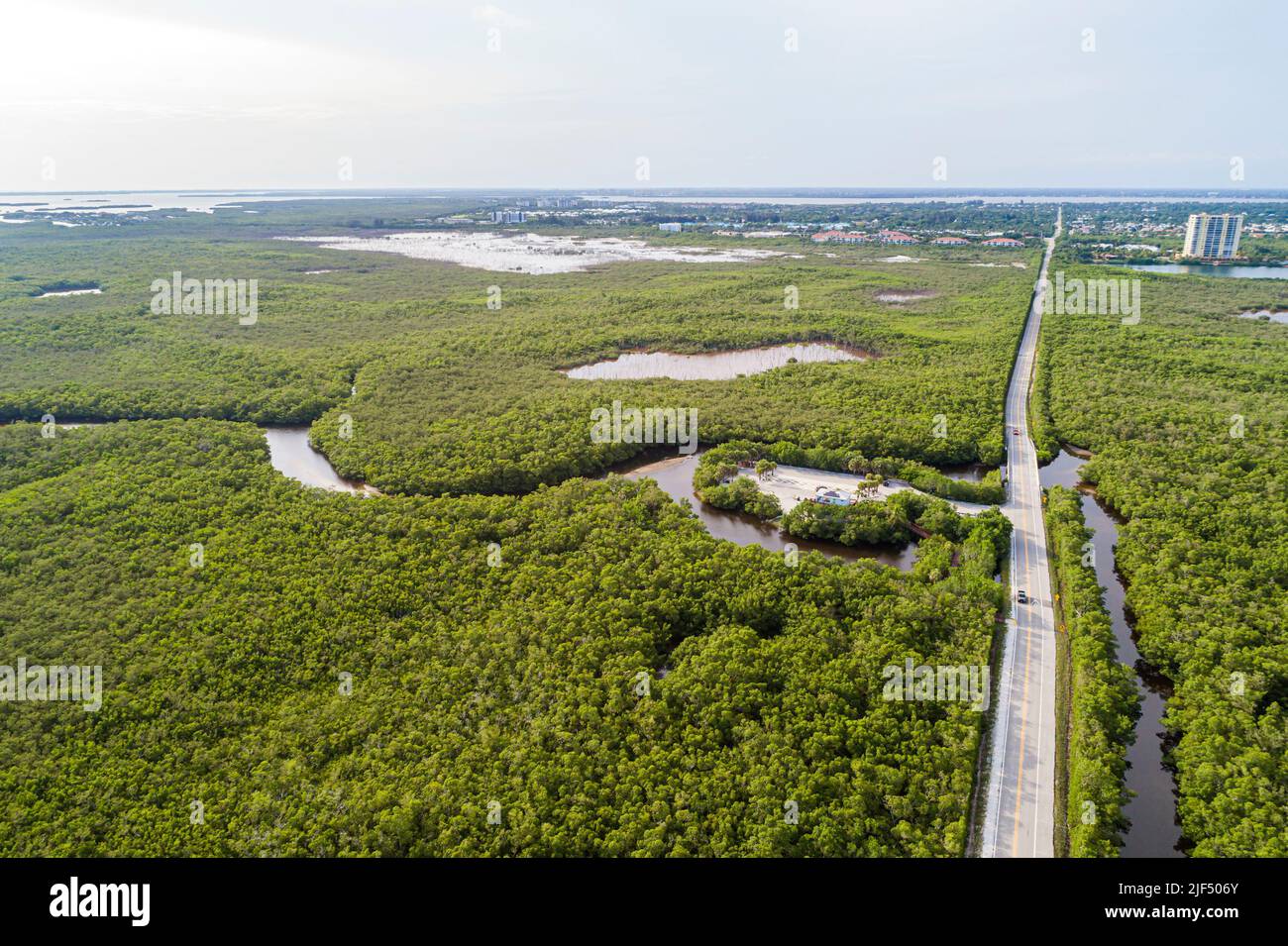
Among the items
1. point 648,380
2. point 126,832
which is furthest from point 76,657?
point 648,380

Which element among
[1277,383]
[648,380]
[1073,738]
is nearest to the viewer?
[1073,738]

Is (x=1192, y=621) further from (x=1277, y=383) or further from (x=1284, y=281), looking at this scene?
(x=1284, y=281)
